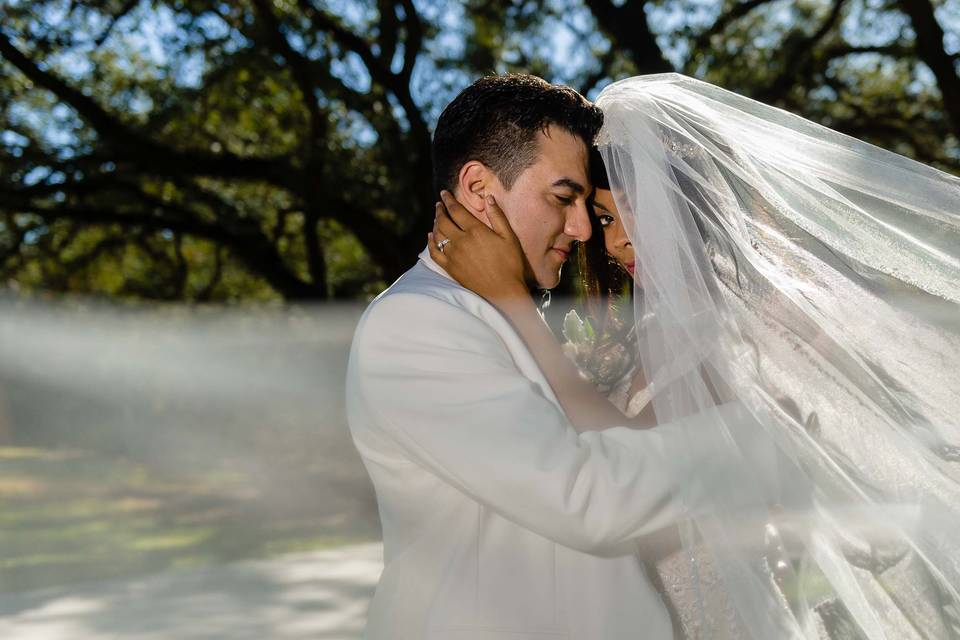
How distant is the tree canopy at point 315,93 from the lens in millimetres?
9211

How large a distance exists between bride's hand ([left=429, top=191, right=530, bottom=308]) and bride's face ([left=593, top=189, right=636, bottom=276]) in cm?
35

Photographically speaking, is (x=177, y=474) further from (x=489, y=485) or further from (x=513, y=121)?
(x=489, y=485)

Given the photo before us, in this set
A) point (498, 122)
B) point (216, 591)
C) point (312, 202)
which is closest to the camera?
point (498, 122)

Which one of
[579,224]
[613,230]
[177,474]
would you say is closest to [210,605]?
[613,230]

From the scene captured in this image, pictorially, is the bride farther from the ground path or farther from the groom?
the ground path

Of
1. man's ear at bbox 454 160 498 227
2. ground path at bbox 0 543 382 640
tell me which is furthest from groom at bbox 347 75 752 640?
ground path at bbox 0 543 382 640

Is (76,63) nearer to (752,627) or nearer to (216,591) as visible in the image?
(216,591)

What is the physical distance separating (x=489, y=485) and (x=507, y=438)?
0.07 meters

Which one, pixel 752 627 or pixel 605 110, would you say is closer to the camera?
pixel 752 627

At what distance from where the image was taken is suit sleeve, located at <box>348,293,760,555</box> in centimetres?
143

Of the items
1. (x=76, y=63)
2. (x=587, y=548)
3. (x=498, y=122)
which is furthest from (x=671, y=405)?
(x=76, y=63)

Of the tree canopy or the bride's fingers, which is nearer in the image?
the bride's fingers

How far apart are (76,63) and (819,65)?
707 centimetres

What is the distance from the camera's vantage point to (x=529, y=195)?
1.96 m
